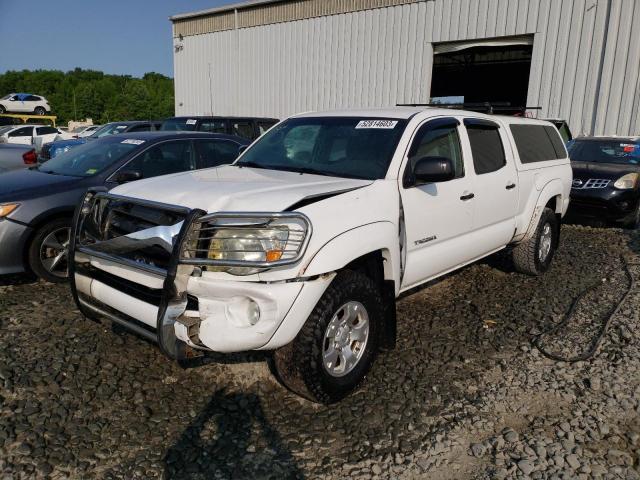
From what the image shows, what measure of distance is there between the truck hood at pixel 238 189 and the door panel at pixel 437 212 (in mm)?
546

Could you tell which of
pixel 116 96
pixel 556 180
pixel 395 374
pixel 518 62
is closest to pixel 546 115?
pixel 556 180

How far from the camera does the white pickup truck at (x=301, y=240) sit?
2.78 meters

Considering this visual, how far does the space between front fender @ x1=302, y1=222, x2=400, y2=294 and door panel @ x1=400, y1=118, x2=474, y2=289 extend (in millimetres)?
264

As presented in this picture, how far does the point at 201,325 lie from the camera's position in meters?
2.77

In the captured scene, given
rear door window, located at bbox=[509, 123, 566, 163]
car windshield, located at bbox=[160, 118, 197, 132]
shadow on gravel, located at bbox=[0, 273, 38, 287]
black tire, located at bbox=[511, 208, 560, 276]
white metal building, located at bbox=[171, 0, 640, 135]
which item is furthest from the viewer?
white metal building, located at bbox=[171, 0, 640, 135]

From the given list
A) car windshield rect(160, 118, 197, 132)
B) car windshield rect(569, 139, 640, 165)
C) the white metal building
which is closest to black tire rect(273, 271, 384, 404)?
car windshield rect(569, 139, 640, 165)

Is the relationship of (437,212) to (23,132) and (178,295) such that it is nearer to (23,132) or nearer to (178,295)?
(178,295)

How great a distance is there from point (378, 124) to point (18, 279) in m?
3.96

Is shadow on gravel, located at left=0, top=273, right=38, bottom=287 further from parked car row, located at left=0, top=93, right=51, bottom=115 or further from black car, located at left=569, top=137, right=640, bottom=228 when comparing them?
parked car row, located at left=0, top=93, right=51, bottom=115

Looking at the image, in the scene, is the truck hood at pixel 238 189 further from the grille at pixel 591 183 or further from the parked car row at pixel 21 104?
the parked car row at pixel 21 104

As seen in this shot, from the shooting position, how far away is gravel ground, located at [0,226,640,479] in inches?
105

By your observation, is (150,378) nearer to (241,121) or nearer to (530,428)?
(530,428)

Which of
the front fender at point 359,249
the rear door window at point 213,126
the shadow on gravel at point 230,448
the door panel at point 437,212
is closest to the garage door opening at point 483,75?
the rear door window at point 213,126

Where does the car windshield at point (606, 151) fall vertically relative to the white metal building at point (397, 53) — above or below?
below
